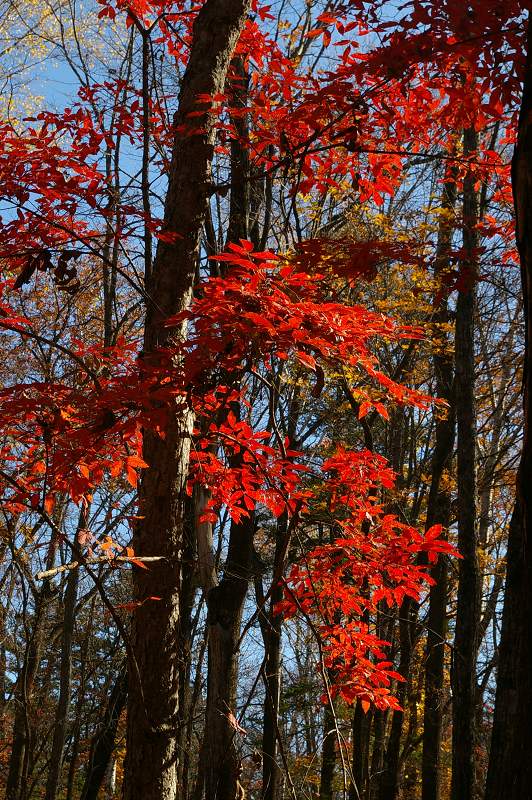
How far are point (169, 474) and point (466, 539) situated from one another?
3.47 meters

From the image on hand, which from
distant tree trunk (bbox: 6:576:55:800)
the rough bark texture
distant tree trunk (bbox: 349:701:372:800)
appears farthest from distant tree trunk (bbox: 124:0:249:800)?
distant tree trunk (bbox: 349:701:372:800)

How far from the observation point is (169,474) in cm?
384

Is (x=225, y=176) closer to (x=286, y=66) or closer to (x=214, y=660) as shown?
(x=286, y=66)

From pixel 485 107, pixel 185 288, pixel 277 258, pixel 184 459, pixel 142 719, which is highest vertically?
pixel 485 107

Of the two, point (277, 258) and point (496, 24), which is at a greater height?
point (496, 24)

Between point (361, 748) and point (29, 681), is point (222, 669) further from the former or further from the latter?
point (29, 681)

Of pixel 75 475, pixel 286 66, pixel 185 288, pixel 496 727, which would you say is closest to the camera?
pixel 496 727

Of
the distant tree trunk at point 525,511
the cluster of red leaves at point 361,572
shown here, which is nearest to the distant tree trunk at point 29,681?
the cluster of red leaves at point 361,572

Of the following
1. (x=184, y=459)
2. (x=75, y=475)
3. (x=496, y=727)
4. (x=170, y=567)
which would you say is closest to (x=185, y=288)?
(x=184, y=459)

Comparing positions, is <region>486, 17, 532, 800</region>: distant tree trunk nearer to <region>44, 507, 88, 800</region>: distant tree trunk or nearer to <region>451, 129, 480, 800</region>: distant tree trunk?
<region>451, 129, 480, 800</region>: distant tree trunk

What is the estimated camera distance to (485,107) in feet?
12.2

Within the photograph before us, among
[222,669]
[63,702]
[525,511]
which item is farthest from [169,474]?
[63,702]

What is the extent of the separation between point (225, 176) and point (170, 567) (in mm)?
5841

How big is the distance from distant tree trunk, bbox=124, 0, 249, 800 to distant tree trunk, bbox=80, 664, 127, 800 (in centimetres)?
606
